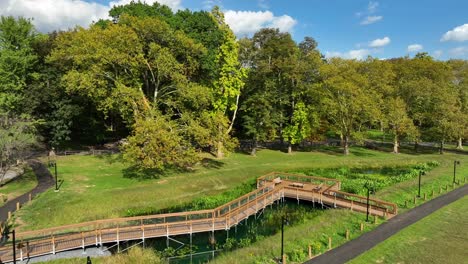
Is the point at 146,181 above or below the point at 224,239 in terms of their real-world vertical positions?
above

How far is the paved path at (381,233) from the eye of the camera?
72.6 ft

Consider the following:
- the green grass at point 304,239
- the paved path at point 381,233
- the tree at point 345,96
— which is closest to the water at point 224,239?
the green grass at point 304,239

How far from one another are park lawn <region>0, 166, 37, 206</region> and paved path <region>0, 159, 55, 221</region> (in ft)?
1.74

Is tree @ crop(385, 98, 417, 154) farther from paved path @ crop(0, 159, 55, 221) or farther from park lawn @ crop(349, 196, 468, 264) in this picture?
paved path @ crop(0, 159, 55, 221)

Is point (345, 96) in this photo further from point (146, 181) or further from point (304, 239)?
point (304, 239)

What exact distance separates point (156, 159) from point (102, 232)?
45.6 feet

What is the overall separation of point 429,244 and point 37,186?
3670cm

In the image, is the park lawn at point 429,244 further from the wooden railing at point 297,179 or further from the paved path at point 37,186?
the paved path at point 37,186

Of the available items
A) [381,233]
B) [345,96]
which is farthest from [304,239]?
[345,96]

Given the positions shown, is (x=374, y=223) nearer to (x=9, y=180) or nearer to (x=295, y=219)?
(x=295, y=219)

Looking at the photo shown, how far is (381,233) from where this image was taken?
26062mm

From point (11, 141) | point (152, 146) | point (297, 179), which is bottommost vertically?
point (297, 179)

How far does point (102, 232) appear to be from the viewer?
81.0ft

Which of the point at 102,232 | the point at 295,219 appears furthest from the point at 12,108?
the point at 295,219
